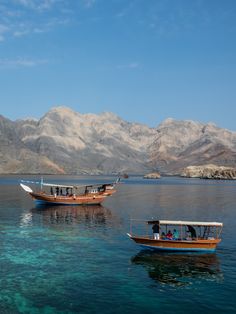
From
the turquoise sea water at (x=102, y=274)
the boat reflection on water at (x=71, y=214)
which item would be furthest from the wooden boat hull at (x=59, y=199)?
the turquoise sea water at (x=102, y=274)

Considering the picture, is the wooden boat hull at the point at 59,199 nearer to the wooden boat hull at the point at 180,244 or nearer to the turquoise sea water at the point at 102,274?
the turquoise sea water at the point at 102,274

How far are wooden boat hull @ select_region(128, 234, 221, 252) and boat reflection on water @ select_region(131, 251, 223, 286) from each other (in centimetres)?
73

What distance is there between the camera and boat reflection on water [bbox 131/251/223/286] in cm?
4244

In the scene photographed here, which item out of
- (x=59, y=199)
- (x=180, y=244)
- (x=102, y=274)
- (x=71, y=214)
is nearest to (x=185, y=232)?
(x=180, y=244)

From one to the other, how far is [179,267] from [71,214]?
49184mm

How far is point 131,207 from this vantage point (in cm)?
10906

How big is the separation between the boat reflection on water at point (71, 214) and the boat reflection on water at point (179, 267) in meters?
28.6

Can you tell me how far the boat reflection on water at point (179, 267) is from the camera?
42.4 metres

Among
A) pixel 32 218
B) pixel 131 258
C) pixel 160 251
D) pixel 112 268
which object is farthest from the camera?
pixel 32 218

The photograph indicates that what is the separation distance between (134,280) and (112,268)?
465 cm

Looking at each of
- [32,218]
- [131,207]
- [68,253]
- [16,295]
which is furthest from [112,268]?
[131,207]

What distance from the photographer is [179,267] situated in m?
Answer: 46.7

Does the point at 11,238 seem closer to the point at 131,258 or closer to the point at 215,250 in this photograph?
the point at 131,258

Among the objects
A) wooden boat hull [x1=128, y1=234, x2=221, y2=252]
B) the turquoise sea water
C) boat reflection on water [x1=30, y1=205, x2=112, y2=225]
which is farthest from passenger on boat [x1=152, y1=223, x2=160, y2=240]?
boat reflection on water [x1=30, y1=205, x2=112, y2=225]
